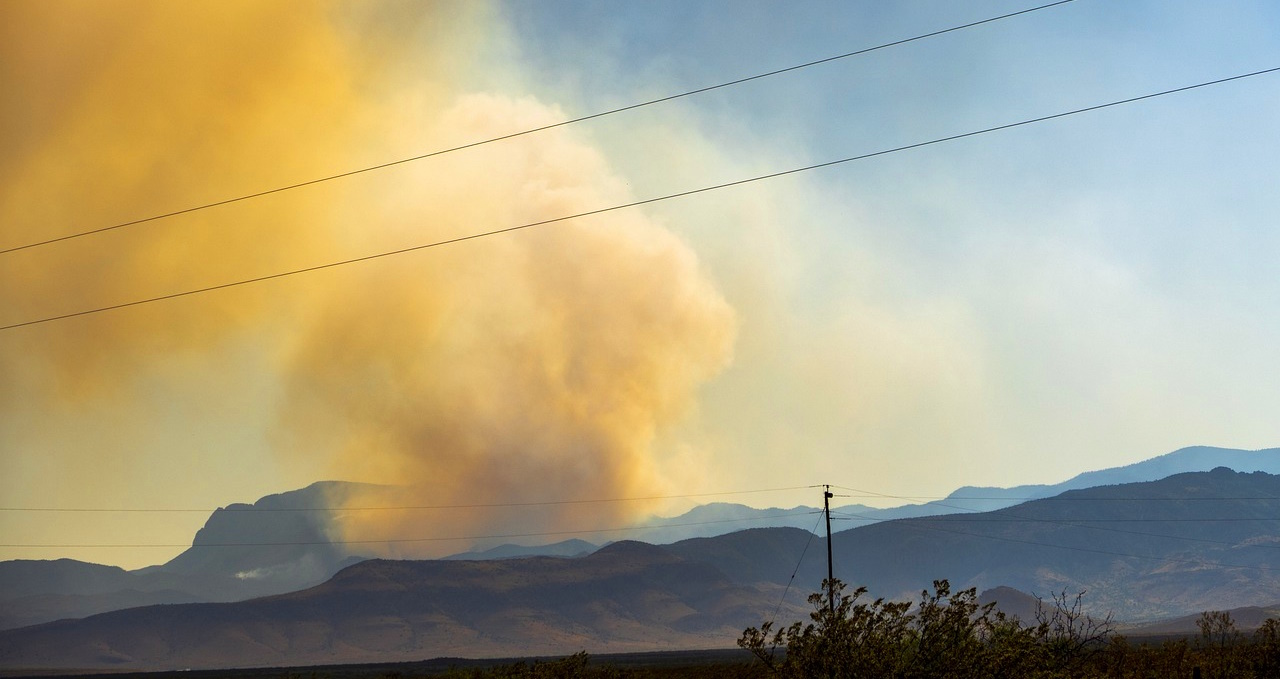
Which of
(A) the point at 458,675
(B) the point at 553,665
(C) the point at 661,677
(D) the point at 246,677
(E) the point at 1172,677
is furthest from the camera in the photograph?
(D) the point at 246,677

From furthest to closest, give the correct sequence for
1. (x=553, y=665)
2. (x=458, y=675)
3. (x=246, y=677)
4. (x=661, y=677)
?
(x=246, y=677)
(x=661, y=677)
(x=458, y=675)
(x=553, y=665)

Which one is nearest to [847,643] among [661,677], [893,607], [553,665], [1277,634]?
[893,607]

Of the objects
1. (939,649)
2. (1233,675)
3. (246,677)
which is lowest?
(246,677)

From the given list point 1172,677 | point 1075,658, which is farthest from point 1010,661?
point 1172,677

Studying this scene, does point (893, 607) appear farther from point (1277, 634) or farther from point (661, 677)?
point (661, 677)

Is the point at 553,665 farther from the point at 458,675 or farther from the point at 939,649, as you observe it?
the point at 939,649

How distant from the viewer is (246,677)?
563ft

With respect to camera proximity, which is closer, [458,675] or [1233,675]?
[1233,675]

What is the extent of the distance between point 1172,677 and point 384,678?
8315 cm

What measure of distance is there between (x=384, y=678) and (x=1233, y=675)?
83.9 m

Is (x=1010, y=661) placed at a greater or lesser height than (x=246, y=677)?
greater

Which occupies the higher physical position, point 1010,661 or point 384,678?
point 1010,661

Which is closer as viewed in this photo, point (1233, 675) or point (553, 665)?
point (553, 665)

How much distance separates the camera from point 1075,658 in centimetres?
2491
